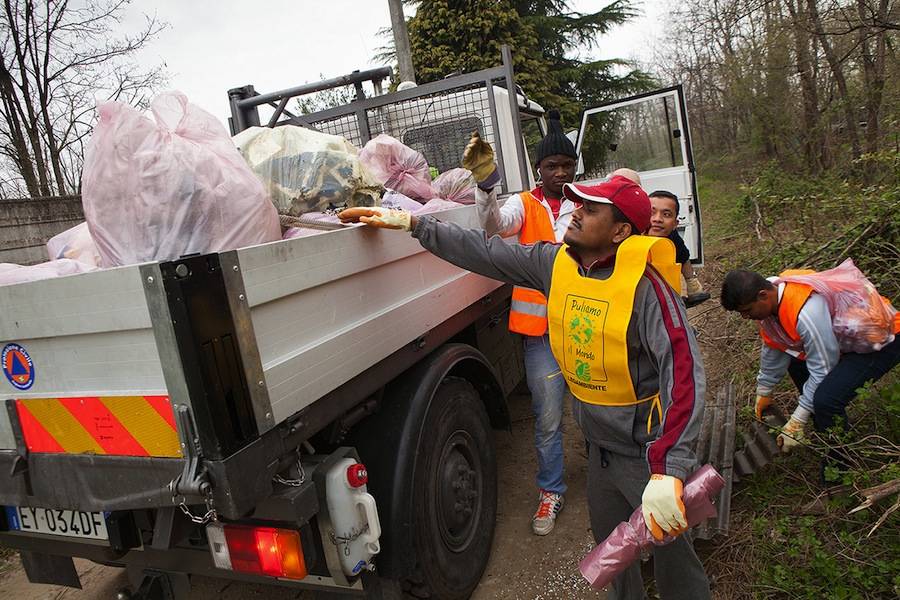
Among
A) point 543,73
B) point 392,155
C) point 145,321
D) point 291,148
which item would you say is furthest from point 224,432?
point 543,73

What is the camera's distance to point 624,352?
1746 mm

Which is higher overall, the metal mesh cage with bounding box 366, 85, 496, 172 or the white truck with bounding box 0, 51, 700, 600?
the metal mesh cage with bounding box 366, 85, 496, 172

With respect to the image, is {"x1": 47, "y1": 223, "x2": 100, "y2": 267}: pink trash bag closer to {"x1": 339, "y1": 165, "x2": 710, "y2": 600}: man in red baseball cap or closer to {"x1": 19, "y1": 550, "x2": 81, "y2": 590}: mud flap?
{"x1": 339, "y1": 165, "x2": 710, "y2": 600}: man in red baseball cap

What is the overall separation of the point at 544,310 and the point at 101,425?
1.87m

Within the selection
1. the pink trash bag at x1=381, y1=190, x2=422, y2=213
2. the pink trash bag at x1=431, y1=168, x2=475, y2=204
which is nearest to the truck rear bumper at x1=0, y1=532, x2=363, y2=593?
the pink trash bag at x1=381, y1=190, x2=422, y2=213

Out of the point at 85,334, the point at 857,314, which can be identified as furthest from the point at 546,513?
the point at 85,334

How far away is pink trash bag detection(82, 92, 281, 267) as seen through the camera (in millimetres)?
1610

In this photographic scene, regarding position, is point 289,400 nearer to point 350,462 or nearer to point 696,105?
point 350,462

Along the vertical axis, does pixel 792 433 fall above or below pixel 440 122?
below

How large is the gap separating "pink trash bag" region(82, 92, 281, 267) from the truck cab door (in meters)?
4.61

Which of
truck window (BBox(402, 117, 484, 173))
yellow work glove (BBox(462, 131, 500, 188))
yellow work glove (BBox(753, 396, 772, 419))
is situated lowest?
yellow work glove (BBox(753, 396, 772, 419))

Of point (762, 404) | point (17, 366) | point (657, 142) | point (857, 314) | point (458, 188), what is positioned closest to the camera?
point (17, 366)

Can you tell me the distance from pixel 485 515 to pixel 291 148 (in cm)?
185

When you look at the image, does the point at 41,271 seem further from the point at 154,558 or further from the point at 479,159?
the point at 479,159
